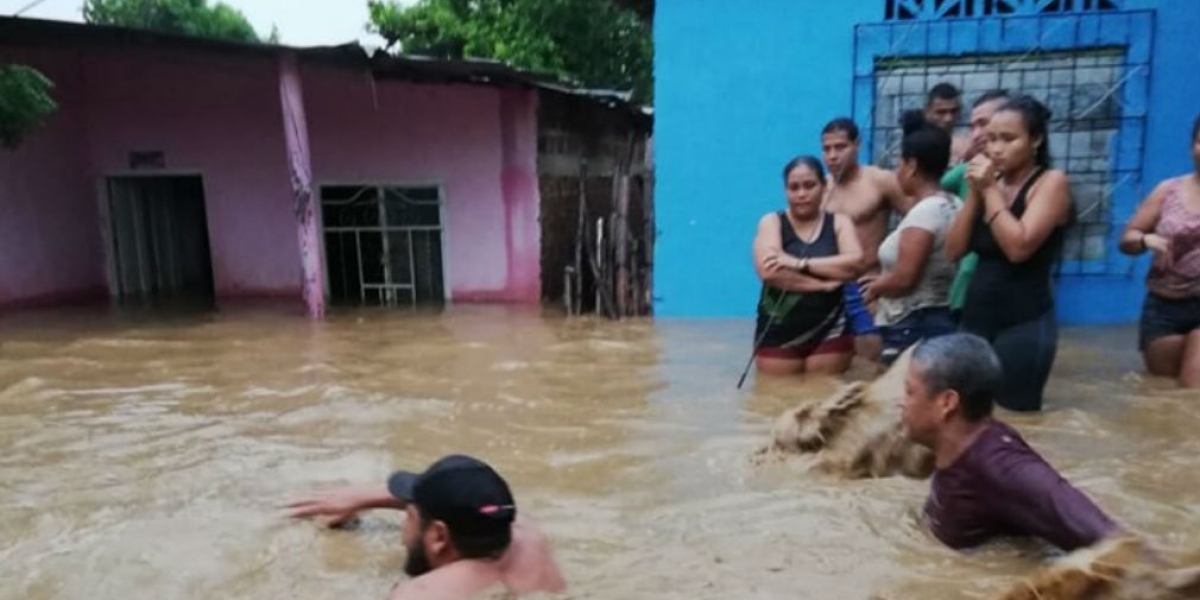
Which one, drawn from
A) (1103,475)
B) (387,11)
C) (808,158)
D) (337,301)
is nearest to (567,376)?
(808,158)

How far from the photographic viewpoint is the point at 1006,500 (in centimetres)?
263

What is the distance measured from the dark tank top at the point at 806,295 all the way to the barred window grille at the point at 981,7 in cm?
269

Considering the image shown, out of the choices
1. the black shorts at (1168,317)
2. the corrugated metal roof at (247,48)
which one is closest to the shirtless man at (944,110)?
the black shorts at (1168,317)

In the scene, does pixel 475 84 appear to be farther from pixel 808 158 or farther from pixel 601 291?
pixel 808 158

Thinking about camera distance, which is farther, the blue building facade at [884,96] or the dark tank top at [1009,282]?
the blue building facade at [884,96]

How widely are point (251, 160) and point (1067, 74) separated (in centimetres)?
818

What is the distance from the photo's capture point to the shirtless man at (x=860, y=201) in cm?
511

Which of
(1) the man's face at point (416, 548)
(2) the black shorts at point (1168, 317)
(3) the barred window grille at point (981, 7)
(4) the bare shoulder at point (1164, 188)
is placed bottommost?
(1) the man's face at point (416, 548)

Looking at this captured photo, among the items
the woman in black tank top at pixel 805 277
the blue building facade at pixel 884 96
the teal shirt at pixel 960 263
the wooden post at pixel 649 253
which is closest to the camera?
the teal shirt at pixel 960 263

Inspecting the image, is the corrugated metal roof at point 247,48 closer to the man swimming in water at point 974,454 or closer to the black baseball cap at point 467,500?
the black baseball cap at point 467,500

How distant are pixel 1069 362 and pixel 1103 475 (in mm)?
2225

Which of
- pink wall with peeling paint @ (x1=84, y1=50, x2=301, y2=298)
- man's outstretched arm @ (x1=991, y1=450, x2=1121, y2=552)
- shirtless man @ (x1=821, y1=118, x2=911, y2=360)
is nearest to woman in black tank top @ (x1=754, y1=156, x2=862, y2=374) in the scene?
shirtless man @ (x1=821, y1=118, x2=911, y2=360)

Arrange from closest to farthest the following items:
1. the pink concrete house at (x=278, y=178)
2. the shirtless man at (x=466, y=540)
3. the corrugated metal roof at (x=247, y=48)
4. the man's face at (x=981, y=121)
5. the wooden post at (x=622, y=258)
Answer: the shirtless man at (x=466, y=540) < the man's face at (x=981, y=121) < the corrugated metal roof at (x=247, y=48) < the wooden post at (x=622, y=258) < the pink concrete house at (x=278, y=178)

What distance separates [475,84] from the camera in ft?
32.0
